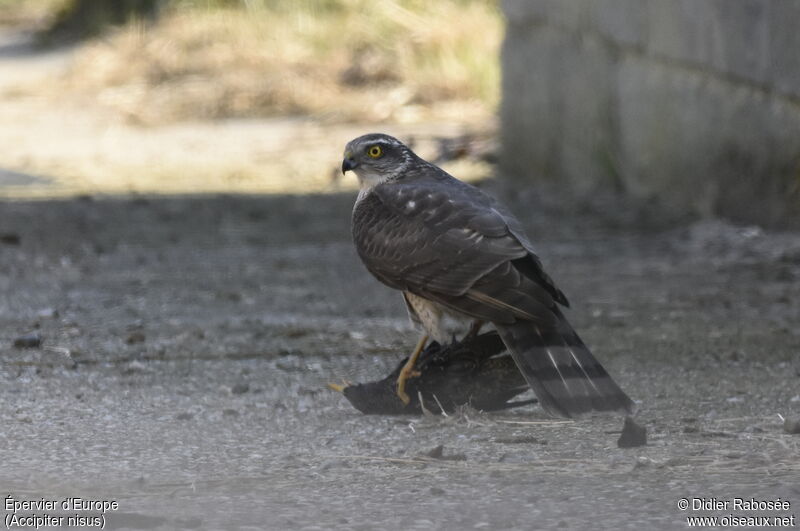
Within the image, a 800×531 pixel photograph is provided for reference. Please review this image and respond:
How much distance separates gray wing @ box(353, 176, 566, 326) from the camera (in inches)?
177

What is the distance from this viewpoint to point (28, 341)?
5766 millimetres

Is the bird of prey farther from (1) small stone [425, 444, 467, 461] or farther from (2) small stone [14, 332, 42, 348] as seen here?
(2) small stone [14, 332, 42, 348]

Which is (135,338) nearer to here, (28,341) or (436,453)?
(28,341)

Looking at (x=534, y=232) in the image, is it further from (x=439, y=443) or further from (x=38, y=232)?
(x=439, y=443)

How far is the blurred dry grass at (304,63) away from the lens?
47.5 ft

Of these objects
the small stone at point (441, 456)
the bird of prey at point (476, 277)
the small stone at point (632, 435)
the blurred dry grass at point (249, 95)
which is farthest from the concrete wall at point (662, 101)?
the small stone at point (441, 456)

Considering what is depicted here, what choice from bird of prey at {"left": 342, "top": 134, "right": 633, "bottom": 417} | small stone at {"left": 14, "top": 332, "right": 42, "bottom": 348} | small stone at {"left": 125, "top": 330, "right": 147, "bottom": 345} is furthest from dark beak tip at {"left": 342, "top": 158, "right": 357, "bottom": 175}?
small stone at {"left": 14, "top": 332, "right": 42, "bottom": 348}

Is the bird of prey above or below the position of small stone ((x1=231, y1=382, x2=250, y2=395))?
above

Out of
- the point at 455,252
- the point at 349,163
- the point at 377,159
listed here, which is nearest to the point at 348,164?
the point at 349,163

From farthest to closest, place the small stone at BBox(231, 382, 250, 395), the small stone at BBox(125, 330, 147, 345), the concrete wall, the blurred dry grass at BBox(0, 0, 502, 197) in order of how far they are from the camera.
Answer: the blurred dry grass at BBox(0, 0, 502, 197) < the concrete wall < the small stone at BBox(125, 330, 147, 345) < the small stone at BBox(231, 382, 250, 395)

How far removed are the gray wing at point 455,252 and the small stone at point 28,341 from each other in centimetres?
151

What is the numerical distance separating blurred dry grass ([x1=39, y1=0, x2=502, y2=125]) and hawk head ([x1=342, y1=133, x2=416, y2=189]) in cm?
843

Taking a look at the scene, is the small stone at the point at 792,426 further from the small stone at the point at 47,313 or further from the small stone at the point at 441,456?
the small stone at the point at 47,313

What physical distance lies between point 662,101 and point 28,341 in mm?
4670
